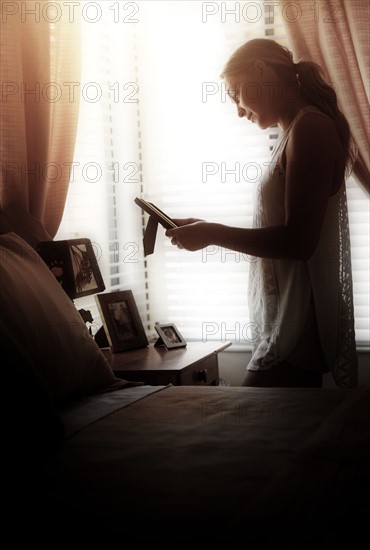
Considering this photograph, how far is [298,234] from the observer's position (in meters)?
1.62

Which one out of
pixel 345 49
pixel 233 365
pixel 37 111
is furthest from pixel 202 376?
pixel 345 49

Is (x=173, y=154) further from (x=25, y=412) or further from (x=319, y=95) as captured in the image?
(x=25, y=412)

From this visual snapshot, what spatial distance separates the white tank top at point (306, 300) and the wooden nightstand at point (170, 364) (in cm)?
32

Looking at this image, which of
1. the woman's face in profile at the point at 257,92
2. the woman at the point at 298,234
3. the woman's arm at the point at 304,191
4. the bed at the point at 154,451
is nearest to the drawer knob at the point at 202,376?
the woman at the point at 298,234

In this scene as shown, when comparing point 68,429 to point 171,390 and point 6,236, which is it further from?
point 6,236

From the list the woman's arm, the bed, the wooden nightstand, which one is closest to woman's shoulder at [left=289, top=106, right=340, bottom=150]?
the woman's arm

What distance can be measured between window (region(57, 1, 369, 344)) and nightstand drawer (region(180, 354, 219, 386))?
49 cm

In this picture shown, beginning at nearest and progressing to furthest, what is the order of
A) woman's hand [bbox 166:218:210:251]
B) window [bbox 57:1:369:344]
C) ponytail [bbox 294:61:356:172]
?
ponytail [bbox 294:61:356:172], woman's hand [bbox 166:218:210:251], window [bbox 57:1:369:344]

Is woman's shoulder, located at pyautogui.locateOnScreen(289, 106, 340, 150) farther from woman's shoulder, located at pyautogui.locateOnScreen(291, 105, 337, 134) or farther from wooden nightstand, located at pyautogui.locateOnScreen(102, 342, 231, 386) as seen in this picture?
wooden nightstand, located at pyautogui.locateOnScreen(102, 342, 231, 386)

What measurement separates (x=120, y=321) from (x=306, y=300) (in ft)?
2.71

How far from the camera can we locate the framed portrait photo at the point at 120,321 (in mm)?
2299

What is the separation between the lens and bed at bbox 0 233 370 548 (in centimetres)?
89

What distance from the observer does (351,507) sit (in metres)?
0.91

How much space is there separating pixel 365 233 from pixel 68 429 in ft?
5.29
